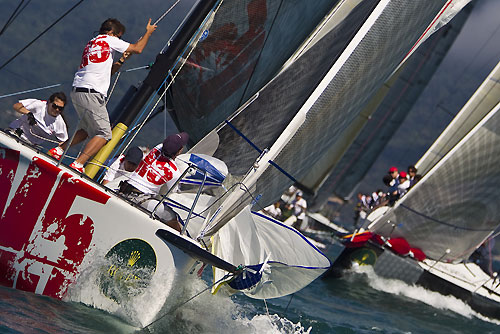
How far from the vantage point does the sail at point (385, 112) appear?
1911cm

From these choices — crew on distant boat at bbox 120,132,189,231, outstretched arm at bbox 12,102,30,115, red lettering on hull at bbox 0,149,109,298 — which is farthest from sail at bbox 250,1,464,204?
outstretched arm at bbox 12,102,30,115

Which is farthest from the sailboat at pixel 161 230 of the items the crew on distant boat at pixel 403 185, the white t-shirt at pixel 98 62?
the crew on distant boat at pixel 403 185

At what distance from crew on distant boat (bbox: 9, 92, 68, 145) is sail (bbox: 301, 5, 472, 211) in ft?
45.1

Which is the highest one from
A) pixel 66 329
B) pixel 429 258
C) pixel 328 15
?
pixel 328 15

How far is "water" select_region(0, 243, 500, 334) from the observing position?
4.55m

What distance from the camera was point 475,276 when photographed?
516 inches

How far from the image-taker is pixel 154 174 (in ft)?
17.1

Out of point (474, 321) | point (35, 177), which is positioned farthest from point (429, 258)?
point (35, 177)

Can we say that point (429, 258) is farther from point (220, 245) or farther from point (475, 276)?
point (220, 245)

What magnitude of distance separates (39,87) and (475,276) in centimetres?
998

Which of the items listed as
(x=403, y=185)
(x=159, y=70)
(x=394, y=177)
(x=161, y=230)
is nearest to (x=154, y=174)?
(x=161, y=230)

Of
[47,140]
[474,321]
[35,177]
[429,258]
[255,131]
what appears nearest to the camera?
[35,177]

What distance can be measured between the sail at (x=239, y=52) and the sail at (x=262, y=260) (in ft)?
7.44

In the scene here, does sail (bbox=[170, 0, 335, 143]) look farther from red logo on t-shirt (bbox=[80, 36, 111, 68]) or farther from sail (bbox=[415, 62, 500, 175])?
sail (bbox=[415, 62, 500, 175])
